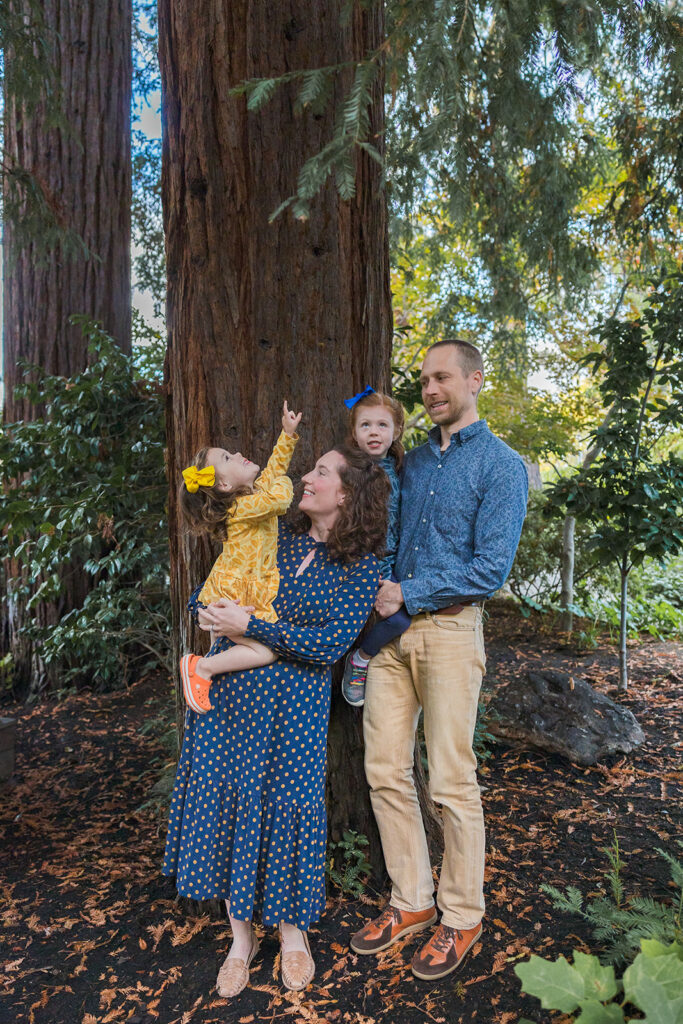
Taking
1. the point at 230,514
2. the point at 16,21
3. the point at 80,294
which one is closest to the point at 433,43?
the point at 230,514

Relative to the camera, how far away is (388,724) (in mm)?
2729

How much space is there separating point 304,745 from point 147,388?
7.49ft

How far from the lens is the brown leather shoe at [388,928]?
8.77 ft

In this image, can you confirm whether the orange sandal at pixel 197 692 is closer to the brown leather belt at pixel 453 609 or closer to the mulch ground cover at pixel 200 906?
the brown leather belt at pixel 453 609

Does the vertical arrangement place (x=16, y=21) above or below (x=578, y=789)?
above

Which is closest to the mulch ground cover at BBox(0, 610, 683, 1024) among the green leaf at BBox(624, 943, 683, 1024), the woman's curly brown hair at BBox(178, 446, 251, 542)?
the green leaf at BBox(624, 943, 683, 1024)

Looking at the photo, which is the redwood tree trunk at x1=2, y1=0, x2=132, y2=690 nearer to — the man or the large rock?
the large rock

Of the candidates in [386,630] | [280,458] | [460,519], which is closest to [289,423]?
[280,458]

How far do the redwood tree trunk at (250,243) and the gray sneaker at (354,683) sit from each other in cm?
16

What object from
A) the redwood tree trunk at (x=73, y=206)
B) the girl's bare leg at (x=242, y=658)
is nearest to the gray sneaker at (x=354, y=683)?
the girl's bare leg at (x=242, y=658)

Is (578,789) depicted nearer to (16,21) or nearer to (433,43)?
(433,43)

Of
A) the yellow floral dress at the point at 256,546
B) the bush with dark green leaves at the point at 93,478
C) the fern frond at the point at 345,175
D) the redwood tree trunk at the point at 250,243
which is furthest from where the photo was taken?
the bush with dark green leaves at the point at 93,478

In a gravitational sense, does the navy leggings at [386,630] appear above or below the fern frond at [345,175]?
below

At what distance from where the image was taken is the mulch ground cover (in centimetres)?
248
